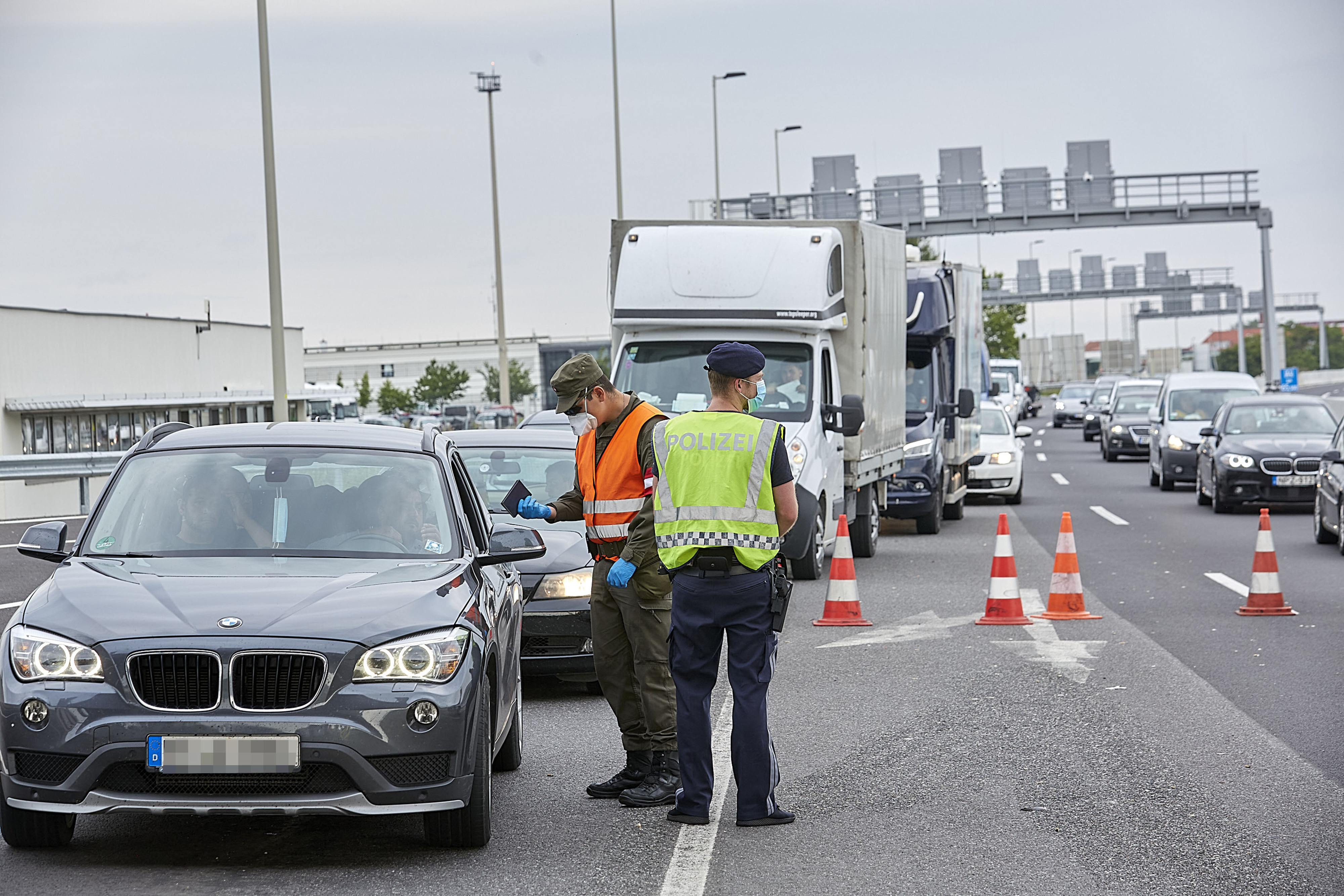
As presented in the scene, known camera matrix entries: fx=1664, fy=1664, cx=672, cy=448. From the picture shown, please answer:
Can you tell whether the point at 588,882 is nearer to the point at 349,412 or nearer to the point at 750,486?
the point at 750,486

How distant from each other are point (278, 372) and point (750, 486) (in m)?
20.2

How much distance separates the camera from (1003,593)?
12.2 m

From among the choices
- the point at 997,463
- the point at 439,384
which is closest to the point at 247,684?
the point at 997,463

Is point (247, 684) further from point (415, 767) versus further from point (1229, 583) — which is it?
point (1229, 583)

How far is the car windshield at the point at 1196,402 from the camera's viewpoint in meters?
28.1

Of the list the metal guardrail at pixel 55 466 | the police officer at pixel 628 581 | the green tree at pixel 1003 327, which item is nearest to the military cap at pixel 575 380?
the police officer at pixel 628 581

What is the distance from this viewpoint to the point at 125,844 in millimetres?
5930

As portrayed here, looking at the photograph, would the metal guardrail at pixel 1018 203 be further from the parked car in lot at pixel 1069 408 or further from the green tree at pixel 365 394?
the green tree at pixel 365 394

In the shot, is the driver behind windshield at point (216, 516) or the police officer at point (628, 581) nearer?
the driver behind windshield at point (216, 516)

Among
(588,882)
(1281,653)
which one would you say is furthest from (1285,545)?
(588,882)

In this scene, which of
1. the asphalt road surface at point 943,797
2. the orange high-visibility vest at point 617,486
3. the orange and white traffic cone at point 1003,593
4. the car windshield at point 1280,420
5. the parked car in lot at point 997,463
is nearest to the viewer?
the asphalt road surface at point 943,797

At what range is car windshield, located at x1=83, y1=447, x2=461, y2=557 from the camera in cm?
647

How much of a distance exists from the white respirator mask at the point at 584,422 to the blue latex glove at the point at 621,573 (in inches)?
25.1

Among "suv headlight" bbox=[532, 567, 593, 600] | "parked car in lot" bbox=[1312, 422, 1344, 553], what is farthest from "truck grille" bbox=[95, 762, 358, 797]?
"parked car in lot" bbox=[1312, 422, 1344, 553]
